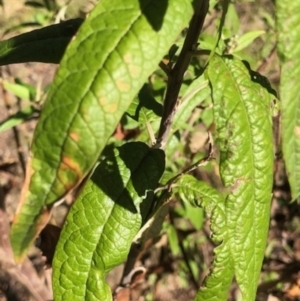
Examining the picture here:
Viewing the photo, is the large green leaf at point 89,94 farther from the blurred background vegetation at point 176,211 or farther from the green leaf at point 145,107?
the blurred background vegetation at point 176,211

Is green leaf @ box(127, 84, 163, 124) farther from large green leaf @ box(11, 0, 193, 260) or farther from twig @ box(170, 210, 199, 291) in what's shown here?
twig @ box(170, 210, 199, 291)

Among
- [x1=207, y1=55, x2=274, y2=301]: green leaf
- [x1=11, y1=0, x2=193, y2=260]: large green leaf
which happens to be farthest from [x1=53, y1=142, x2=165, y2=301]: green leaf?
[x1=11, y1=0, x2=193, y2=260]: large green leaf

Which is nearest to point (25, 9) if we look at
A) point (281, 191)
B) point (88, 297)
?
point (281, 191)

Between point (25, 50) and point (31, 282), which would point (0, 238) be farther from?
point (25, 50)

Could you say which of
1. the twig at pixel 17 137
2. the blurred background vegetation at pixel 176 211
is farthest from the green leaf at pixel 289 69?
the twig at pixel 17 137

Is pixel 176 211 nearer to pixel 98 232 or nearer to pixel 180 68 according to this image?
pixel 98 232

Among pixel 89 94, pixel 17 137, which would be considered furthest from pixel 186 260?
pixel 89 94
